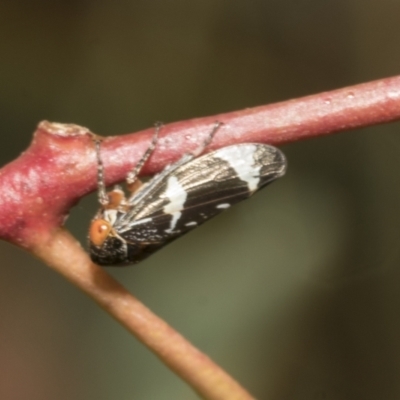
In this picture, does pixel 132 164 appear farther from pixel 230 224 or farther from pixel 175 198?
pixel 230 224

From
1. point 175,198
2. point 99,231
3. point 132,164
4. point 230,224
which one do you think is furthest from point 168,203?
point 230,224

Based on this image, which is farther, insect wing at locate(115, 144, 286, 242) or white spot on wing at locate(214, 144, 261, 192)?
insect wing at locate(115, 144, 286, 242)

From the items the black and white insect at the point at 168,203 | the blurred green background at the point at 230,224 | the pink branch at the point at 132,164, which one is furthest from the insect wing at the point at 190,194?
the blurred green background at the point at 230,224

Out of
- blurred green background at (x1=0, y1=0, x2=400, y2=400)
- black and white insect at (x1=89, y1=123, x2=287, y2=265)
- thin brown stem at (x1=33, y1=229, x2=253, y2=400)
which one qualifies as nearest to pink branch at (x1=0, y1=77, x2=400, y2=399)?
thin brown stem at (x1=33, y1=229, x2=253, y2=400)

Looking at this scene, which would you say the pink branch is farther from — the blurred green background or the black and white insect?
the blurred green background

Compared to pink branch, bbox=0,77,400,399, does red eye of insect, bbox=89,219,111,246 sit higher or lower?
lower

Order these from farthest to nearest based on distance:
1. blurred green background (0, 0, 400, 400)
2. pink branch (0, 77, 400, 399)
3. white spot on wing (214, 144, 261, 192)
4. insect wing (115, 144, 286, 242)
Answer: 1. blurred green background (0, 0, 400, 400)
2. insect wing (115, 144, 286, 242)
3. white spot on wing (214, 144, 261, 192)
4. pink branch (0, 77, 400, 399)

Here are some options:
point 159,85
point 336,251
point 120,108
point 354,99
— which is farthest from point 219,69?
point 354,99

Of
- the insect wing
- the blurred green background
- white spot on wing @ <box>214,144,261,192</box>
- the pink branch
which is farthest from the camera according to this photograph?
the blurred green background
